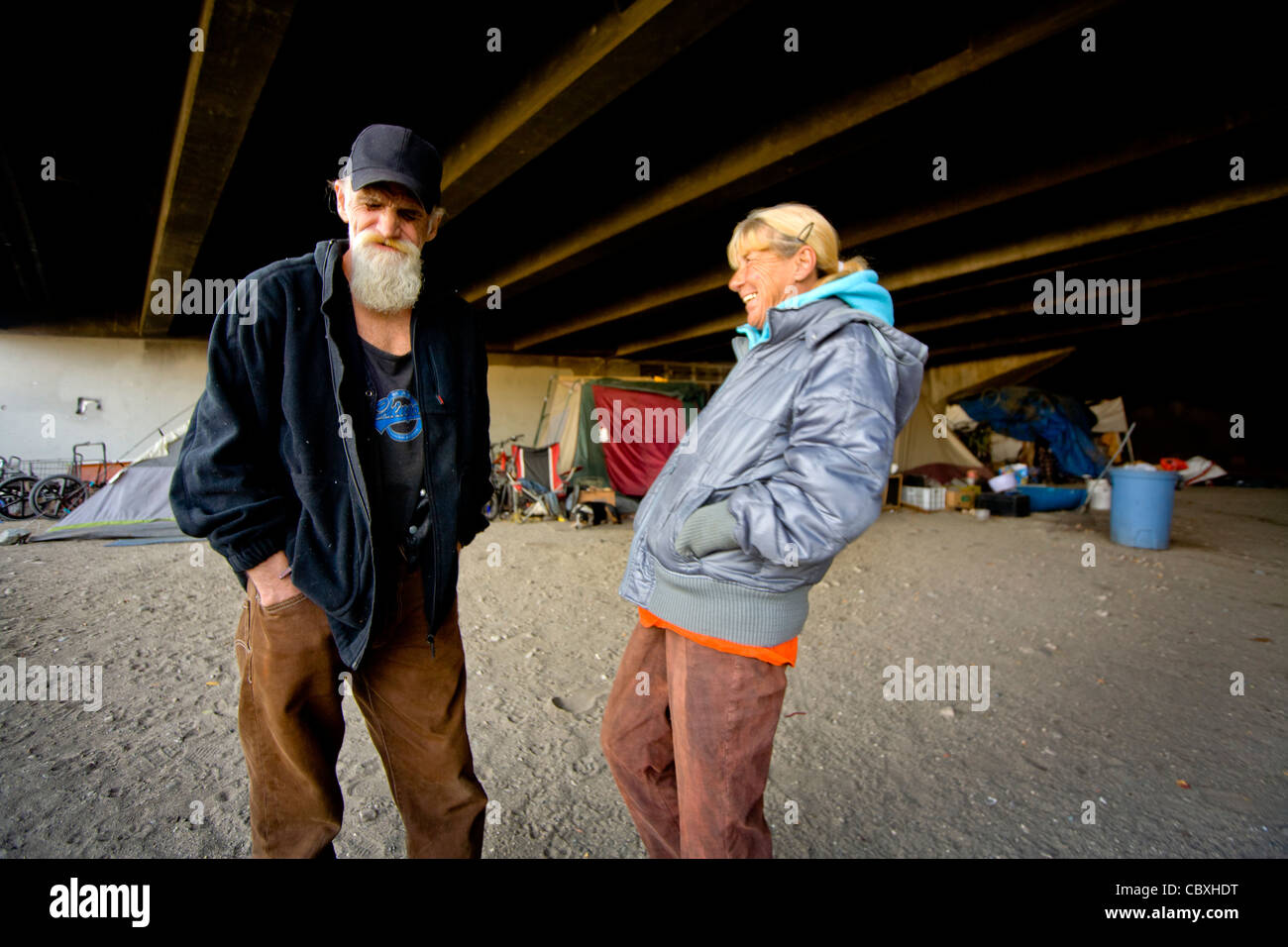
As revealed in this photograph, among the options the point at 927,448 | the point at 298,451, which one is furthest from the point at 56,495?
the point at 927,448

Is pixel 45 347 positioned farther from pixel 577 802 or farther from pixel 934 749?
pixel 934 749

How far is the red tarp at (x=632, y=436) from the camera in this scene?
30.8ft

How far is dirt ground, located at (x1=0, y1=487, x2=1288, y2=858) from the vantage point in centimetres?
209

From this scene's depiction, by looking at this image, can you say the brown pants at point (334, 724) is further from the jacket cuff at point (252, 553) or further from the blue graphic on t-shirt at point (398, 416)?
the blue graphic on t-shirt at point (398, 416)

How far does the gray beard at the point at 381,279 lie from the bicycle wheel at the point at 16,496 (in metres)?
10.2

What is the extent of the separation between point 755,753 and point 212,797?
212cm

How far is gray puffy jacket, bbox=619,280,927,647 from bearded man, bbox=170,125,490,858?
622mm

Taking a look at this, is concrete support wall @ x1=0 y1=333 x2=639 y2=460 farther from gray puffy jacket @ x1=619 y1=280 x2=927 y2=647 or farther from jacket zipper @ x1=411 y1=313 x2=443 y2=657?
gray puffy jacket @ x1=619 y1=280 x2=927 y2=647

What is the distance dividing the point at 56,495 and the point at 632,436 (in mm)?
8080

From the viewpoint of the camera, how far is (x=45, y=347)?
9383 millimetres

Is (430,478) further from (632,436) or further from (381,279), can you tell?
(632,436)

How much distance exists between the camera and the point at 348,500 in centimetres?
142

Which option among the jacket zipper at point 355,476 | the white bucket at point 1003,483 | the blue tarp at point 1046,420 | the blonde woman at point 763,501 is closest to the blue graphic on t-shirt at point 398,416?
the jacket zipper at point 355,476
